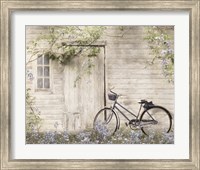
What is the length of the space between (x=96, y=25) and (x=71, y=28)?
15 centimetres

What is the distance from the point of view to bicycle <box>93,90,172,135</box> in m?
2.76

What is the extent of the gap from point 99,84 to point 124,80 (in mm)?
148

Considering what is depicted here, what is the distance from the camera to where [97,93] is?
2.77m

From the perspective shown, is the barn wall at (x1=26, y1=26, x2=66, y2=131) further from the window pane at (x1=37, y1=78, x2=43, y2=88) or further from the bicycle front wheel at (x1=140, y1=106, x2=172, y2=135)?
the bicycle front wheel at (x1=140, y1=106, x2=172, y2=135)

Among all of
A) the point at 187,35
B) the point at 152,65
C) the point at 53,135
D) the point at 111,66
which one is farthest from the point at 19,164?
the point at 187,35

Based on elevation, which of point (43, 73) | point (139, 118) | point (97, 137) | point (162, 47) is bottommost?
point (97, 137)

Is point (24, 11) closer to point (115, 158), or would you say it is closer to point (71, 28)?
point (71, 28)

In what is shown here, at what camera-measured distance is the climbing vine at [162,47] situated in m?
2.74

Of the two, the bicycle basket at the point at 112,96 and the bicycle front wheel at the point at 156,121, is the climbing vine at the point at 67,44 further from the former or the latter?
the bicycle front wheel at the point at 156,121

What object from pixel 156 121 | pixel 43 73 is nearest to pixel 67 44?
pixel 43 73

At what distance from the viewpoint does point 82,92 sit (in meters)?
2.77

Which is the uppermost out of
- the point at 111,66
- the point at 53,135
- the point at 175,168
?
the point at 111,66

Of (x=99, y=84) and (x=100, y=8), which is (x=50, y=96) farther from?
(x=100, y=8)

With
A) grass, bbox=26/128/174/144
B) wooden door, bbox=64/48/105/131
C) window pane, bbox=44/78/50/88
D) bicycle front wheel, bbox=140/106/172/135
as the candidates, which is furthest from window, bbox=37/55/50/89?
bicycle front wheel, bbox=140/106/172/135
